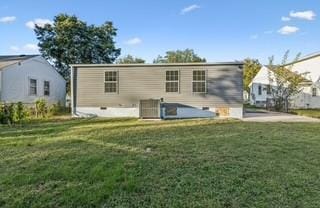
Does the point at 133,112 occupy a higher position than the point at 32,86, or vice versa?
the point at 32,86

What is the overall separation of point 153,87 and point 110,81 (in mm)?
2132

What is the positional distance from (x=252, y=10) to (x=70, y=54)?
1706 cm

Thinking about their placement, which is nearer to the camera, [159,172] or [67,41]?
[159,172]

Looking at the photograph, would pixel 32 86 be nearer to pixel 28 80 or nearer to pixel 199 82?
pixel 28 80

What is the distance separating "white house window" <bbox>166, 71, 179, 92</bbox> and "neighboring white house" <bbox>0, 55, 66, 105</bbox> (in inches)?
351

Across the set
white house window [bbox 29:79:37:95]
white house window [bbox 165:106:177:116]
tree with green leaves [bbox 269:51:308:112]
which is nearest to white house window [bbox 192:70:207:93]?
white house window [bbox 165:106:177:116]

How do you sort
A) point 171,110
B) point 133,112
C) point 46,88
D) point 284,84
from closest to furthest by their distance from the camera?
point 171,110 → point 133,112 → point 46,88 → point 284,84

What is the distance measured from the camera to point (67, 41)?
29.6 m

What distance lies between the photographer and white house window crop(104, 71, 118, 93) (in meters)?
15.6

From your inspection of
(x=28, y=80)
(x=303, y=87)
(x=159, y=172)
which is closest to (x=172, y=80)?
(x=28, y=80)

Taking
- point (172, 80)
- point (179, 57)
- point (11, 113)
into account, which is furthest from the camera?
point (179, 57)

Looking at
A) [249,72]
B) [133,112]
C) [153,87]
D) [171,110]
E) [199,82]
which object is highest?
[249,72]

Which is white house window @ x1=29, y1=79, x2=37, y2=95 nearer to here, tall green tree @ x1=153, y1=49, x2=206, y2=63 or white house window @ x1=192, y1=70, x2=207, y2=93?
white house window @ x1=192, y1=70, x2=207, y2=93

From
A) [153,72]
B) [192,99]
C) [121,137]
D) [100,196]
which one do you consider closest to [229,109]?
[192,99]
